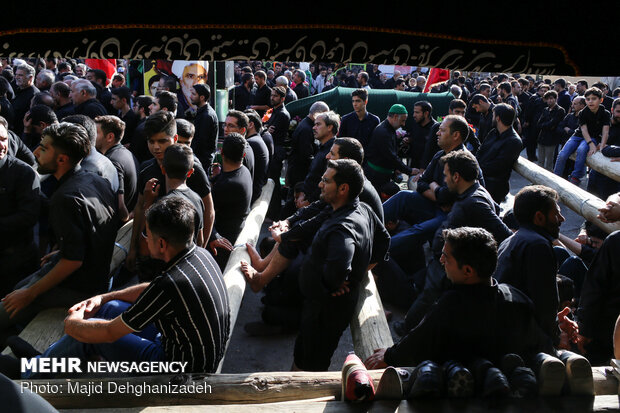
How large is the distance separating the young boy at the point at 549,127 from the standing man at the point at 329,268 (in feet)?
30.2

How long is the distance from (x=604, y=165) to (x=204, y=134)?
6061mm

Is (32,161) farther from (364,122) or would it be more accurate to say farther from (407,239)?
(364,122)

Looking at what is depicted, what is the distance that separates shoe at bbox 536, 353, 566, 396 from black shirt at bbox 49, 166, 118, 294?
117 inches

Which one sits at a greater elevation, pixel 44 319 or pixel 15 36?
pixel 15 36

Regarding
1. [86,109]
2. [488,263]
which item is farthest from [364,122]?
[488,263]

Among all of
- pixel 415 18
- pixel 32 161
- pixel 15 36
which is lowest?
pixel 32 161

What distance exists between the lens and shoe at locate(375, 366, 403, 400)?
2738 millimetres

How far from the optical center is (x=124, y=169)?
548 cm

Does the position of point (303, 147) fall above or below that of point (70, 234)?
below

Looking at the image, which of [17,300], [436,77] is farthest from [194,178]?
[436,77]

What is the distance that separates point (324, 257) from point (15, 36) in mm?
2476

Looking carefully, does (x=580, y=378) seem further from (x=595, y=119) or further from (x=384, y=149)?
(x=595, y=119)

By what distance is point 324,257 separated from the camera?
3.97 meters

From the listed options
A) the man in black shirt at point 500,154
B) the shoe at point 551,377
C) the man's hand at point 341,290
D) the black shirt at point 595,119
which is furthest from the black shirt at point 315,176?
the black shirt at point 595,119
